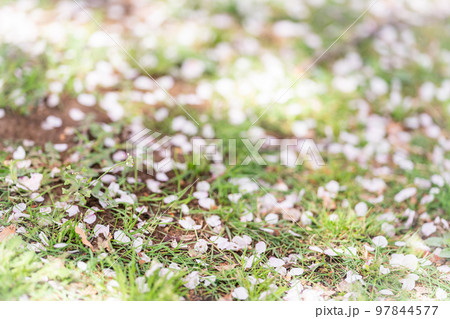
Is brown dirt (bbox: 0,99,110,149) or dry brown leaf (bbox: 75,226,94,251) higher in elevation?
brown dirt (bbox: 0,99,110,149)

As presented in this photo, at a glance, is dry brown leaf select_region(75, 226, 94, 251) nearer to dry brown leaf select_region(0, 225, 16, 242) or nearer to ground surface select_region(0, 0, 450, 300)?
ground surface select_region(0, 0, 450, 300)

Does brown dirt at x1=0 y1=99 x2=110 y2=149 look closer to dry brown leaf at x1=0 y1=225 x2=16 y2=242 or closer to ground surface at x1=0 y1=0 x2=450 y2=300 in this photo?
ground surface at x1=0 y1=0 x2=450 y2=300

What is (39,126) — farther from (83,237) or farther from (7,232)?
(83,237)

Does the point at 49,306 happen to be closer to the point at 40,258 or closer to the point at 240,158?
the point at 40,258

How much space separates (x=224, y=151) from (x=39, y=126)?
103 centimetres

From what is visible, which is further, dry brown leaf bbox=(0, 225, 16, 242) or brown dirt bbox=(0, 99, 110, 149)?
brown dirt bbox=(0, 99, 110, 149)

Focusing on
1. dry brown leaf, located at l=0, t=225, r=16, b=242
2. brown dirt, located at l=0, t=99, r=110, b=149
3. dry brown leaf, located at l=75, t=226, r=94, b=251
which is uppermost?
brown dirt, located at l=0, t=99, r=110, b=149

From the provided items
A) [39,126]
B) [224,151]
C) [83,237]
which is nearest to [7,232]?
[83,237]

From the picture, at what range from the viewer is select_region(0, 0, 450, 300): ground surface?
189cm

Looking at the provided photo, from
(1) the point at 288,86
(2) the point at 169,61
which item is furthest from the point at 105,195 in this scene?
(1) the point at 288,86

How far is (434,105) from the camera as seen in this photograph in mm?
3072

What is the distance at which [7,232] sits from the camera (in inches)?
73.0

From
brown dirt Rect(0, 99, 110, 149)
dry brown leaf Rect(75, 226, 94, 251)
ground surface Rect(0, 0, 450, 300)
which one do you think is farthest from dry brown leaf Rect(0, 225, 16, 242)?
brown dirt Rect(0, 99, 110, 149)

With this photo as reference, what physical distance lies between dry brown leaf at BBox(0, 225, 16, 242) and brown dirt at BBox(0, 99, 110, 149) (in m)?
0.58
